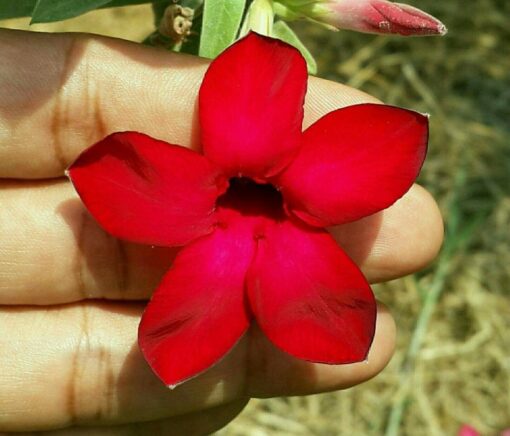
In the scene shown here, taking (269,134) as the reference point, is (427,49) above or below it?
below

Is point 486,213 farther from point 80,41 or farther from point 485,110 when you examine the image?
point 80,41

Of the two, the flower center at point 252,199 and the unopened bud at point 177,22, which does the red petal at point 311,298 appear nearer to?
the flower center at point 252,199

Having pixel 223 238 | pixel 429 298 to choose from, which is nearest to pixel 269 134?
pixel 223 238

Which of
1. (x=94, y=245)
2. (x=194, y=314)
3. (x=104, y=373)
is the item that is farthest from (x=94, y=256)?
(x=194, y=314)

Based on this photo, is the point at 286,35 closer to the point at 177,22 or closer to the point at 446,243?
the point at 177,22

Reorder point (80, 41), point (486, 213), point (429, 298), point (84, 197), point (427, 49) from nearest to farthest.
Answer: point (84, 197), point (80, 41), point (429, 298), point (486, 213), point (427, 49)

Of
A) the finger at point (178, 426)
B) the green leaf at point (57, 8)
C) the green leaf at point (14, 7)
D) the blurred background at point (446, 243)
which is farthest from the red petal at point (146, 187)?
the blurred background at point (446, 243)

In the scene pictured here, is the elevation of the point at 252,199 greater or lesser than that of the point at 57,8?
lesser
